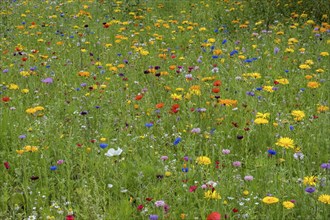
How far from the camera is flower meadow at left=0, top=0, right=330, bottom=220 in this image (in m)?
2.53

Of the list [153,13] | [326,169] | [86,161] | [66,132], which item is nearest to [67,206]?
[86,161]

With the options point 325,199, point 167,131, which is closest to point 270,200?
point 325,199

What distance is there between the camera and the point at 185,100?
414 cm

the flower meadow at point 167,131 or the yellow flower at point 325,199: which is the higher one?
the yellow flower at point 325,199

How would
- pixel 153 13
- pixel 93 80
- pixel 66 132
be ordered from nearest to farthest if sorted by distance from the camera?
pixel 66 132 → pixel 93 80 → pixel 153 13

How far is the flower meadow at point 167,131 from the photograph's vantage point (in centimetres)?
253

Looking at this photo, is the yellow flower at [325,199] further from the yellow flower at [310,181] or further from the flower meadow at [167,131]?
the yellow flower at [310,181]

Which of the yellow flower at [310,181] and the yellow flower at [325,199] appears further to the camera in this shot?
the yellow flower at [310,181]

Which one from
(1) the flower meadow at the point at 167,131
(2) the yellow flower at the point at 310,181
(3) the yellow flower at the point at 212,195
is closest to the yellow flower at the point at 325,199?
(1) the flower meadow at the point at 167,131

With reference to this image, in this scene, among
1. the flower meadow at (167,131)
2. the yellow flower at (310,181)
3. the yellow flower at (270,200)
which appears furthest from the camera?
the flower meadow at (167,131)

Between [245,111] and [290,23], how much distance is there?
3.86m

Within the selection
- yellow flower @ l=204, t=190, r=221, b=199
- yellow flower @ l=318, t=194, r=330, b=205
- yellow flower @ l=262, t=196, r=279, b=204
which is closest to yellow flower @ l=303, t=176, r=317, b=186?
yellow flower @ l=318, t=194, r=330, b=205

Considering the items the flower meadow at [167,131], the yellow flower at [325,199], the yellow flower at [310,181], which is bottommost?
the flower meadow at [167,131]

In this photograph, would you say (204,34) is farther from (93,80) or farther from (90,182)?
(90,182)
